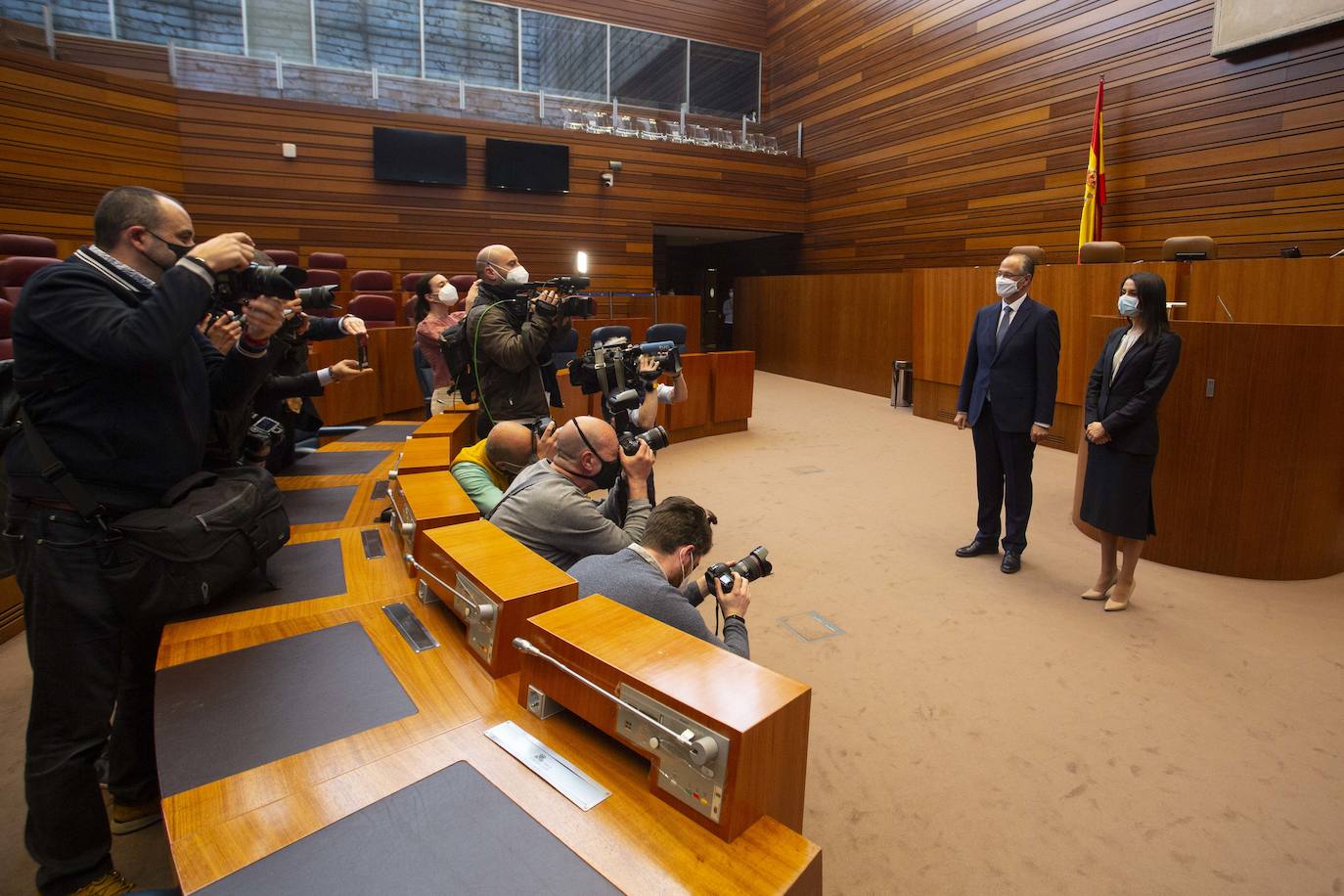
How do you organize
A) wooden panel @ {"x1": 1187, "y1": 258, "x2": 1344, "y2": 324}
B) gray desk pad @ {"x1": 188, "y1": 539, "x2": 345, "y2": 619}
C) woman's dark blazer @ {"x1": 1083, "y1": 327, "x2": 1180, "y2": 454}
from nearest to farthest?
gray desk pad @ {"x1": 188, "y1": 539, "x2": 345, "y2": 619} < woman's dark blazer @ {"x1": 1083, "y1": 327, "x2": 1180, "y2": 454} < wooden panel @ {"x1": 1187, "y1": 258, "x2": 1344, "y2": 324}

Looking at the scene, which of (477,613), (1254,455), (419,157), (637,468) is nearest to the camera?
(477,613)

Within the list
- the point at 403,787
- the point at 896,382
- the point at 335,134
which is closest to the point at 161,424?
the point at 403,787

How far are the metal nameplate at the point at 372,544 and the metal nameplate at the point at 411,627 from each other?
1.12 feet

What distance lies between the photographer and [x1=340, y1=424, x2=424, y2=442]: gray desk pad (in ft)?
11.5

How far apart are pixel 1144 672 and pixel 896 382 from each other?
5.68 metres

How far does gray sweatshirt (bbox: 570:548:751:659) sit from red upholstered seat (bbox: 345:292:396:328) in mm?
5605

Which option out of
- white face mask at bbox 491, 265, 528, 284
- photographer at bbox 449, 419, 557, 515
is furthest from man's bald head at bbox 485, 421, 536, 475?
white face mask at bbox 491, 265, 528, 284

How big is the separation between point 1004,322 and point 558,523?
2411mm

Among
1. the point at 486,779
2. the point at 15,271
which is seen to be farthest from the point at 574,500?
the point at 15,271

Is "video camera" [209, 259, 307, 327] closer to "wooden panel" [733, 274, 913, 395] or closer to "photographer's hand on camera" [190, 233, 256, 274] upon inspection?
"photographer's hand on camera" [190, 233, 256, 274]

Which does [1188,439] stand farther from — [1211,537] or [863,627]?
[863,627]

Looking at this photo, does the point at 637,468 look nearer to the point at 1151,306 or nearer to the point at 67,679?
the point at 67,679

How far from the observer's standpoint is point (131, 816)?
161 centimetres

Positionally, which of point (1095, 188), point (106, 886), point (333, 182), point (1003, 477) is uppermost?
point (333, 182)
